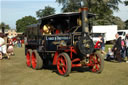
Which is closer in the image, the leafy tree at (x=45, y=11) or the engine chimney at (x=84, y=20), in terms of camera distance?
the engine chimney at (x=84, y=20)

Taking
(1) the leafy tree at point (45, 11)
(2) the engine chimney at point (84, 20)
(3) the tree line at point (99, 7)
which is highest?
(1) the leafy tree at point (45, 11)

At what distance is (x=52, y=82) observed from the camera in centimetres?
602

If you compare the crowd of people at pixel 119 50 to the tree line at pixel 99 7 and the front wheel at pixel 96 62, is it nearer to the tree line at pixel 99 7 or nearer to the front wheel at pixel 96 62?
the front wheel at pixel 96 62

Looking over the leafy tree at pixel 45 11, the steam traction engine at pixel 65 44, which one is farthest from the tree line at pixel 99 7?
the leafy tree at pixel 45 11

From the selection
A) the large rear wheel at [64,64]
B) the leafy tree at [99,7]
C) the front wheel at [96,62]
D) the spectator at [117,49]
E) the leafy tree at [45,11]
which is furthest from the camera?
the leafy tree at [45,11]

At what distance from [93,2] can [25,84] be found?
34.6m

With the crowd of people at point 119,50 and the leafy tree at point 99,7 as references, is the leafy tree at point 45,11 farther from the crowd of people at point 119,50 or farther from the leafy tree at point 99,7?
the crowd of people at point 119,50

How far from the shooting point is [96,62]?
7.47 m

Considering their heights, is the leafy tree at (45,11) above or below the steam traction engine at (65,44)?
above

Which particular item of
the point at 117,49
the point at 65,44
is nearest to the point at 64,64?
the point at 65,44

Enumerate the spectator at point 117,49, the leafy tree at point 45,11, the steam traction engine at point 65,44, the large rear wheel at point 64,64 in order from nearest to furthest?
the large rear wheel at point 64,64, the steam traction engine at point 65,44, the spectator at point 117,49, the leafy tree at point 45,11

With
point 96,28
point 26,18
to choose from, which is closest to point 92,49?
→ point 96,28

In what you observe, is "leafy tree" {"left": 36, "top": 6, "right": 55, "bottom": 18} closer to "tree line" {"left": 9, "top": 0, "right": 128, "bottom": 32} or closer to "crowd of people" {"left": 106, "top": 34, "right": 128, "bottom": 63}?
"tree line" {"left": 9, "top": 0, "right": 128, "bottom": 32}

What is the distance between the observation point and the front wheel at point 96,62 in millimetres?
7228
